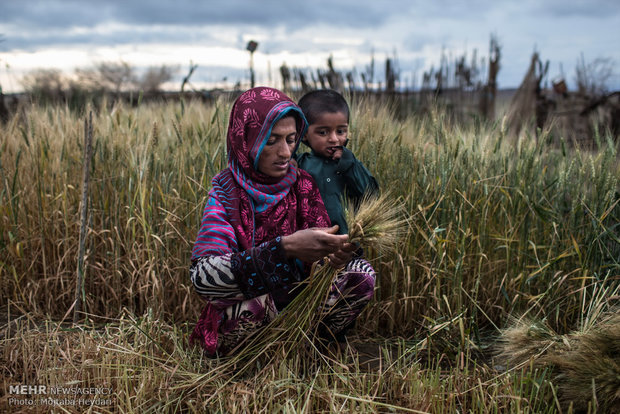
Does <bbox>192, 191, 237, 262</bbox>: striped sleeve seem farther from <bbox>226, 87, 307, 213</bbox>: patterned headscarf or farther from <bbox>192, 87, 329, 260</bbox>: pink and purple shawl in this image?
<bbox>226, 87, 307, 213</bbox>: patterned headscarf

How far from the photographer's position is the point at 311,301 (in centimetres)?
227

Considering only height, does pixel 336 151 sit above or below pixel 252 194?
above

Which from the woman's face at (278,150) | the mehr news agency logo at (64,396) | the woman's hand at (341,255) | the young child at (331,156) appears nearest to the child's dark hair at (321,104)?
the young child at (331,156)

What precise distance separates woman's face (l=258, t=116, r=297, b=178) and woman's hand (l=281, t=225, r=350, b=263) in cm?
34

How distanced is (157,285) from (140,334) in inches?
12.3

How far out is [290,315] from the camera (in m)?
2.28

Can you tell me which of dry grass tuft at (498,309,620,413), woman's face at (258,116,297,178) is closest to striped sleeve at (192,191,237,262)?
woman's face at (258,116,297,178)

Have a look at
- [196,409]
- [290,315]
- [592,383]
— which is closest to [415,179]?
[290,315]

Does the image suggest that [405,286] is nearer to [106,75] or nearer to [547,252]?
[547,252]

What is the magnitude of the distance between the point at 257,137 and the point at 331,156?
0.48 metres

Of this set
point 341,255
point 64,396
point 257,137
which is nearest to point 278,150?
point 257,137

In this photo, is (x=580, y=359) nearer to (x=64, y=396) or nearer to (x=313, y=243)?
(x=313, y=243)

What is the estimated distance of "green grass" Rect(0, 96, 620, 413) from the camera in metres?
2.38

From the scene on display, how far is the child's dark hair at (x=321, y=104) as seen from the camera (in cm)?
251
